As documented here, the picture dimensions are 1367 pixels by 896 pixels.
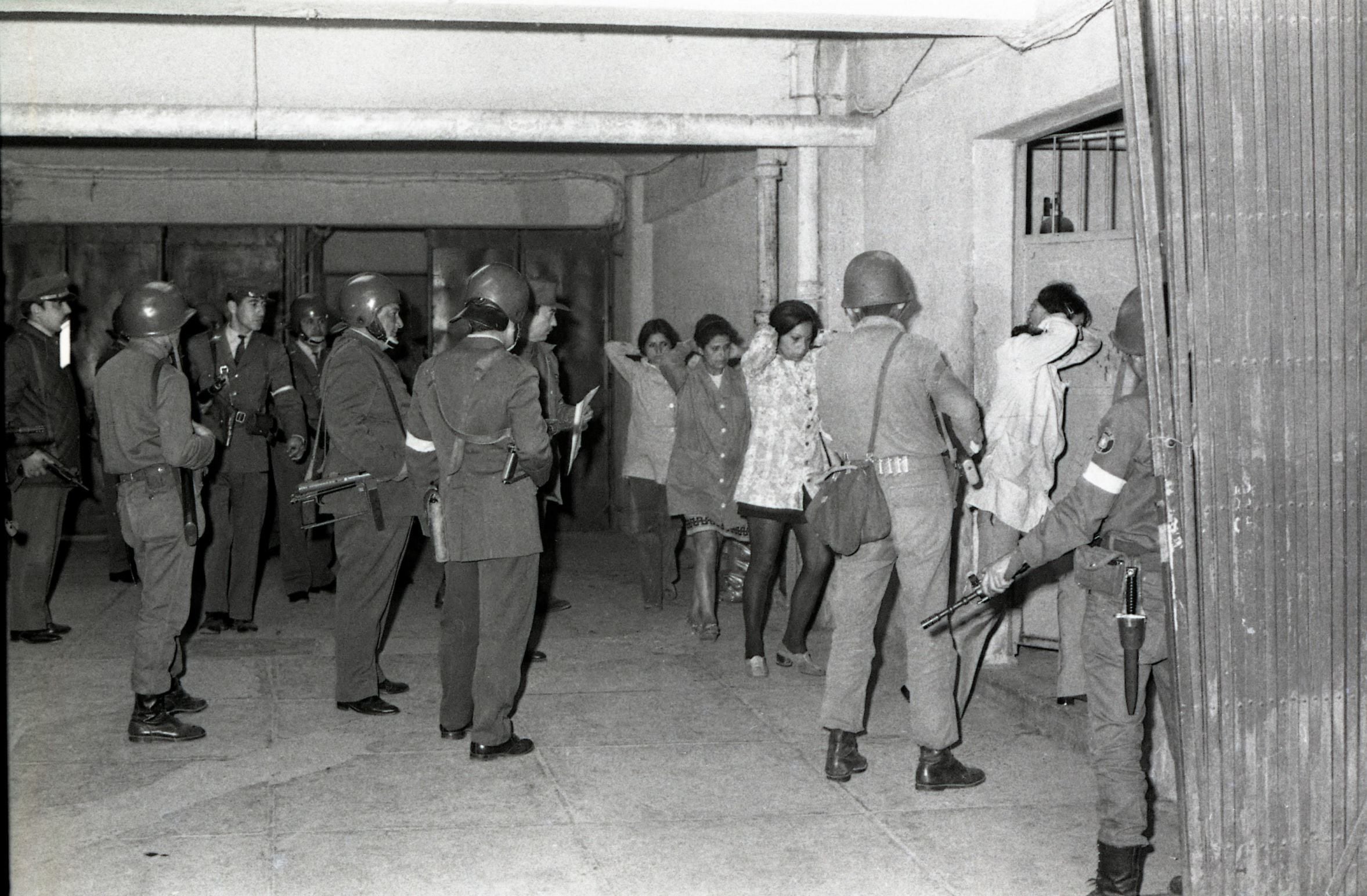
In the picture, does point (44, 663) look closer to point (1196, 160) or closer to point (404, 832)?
point (404, 832)

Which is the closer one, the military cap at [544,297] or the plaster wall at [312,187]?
the military cap at [544,297]

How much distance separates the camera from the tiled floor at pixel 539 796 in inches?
162

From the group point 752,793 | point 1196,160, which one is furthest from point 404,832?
point 1196,160

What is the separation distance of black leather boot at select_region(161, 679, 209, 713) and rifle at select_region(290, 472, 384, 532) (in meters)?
0.93

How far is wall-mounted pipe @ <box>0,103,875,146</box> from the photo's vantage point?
6.93 meters

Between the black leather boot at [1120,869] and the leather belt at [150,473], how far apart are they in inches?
147

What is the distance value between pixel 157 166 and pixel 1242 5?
9.69 meters

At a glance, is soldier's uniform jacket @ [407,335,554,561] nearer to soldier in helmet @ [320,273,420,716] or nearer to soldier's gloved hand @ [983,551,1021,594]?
soldier in helmet @ [320,273,420,716]

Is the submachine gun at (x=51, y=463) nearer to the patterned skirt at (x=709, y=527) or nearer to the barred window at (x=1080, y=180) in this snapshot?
the patterned skirt at (x=709, y=527)

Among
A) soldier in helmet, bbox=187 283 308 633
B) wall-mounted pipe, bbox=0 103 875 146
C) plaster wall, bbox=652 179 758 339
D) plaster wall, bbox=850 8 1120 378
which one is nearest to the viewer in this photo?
plaster wall, bbox=850 8 1120 378

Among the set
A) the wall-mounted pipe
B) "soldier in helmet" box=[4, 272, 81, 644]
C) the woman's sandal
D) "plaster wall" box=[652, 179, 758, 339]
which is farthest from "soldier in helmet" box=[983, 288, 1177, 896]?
"soldier in helmet" box=[4, 272, 81, 644]

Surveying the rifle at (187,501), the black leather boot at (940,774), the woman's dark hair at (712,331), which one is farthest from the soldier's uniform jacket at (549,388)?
the black leather boot at (940,774)

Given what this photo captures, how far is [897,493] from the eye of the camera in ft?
15.8

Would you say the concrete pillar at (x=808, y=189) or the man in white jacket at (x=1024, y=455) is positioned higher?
the concrete pillar at (x=808, y=189)
